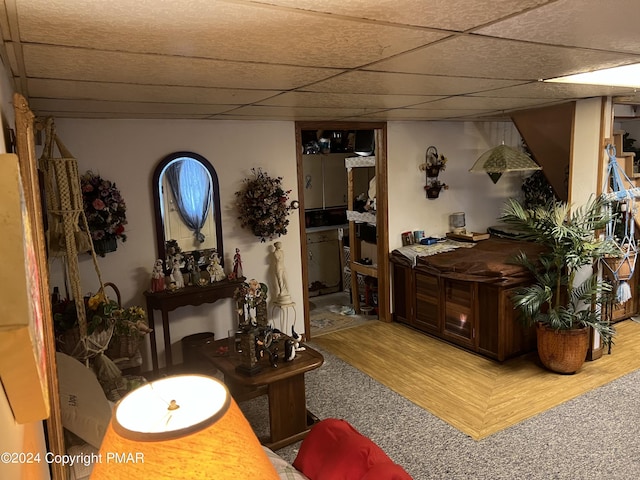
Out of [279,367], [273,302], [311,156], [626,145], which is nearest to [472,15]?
[279,367]

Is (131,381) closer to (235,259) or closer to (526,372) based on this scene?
(235,259)

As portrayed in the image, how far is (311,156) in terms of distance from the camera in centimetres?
661

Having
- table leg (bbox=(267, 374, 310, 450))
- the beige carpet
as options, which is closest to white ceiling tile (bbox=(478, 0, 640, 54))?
table leg (bbox=(267, 374, 310, 450))

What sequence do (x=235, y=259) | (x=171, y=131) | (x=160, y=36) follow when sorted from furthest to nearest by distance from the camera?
(x=235, y=259) < (x=171, y=131) < (x=160, y=36)

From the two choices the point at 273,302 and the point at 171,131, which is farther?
the point at 273,302

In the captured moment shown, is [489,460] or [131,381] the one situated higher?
[131,381]

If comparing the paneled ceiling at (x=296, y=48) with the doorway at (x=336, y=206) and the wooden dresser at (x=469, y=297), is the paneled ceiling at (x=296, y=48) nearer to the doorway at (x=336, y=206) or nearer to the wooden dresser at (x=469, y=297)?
the wooden dresser at (x=469, y=297)

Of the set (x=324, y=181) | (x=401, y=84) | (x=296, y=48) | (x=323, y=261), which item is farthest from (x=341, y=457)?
(x=324, y=181)

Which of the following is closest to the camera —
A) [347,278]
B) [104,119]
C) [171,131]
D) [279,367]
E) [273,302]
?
[279,367]

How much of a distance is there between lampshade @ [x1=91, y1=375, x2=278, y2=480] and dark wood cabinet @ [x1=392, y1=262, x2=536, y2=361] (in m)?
3.78

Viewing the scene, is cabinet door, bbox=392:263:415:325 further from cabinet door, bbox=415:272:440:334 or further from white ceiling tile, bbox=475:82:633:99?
white ceiling tile, bbox=475:82:633:99

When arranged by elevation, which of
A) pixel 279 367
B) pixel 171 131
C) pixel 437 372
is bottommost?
pixel 437 372

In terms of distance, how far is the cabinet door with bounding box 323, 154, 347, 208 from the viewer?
22.4ft

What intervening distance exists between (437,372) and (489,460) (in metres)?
1.31
